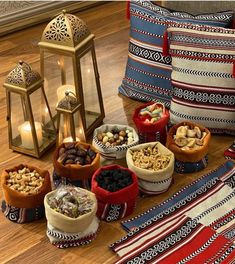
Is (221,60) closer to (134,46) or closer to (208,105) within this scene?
(208,105)

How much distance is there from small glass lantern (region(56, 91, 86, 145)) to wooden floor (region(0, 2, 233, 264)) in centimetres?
14

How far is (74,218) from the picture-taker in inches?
64.4

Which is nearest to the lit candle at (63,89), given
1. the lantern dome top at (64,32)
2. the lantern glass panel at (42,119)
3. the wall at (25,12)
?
the lantern glass panel at (42,119)

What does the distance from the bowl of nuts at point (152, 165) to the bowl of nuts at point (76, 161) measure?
121 millimetres

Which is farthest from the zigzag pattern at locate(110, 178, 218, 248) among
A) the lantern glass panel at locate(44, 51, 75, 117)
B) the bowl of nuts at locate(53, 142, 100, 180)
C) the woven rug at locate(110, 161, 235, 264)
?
the lantern glass panel at locate(44, 51, 75, 117)

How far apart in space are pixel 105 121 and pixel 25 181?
61 cm

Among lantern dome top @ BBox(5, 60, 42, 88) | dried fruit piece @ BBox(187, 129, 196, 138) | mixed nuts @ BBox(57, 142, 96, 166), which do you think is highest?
lantern dome top @ BBox(5, 60, 42, 88)

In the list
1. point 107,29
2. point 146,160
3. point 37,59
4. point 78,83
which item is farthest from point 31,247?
point 107,29

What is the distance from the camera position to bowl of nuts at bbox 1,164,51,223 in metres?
1.74

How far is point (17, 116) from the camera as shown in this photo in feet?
6.75

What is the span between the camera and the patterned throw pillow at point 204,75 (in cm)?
206

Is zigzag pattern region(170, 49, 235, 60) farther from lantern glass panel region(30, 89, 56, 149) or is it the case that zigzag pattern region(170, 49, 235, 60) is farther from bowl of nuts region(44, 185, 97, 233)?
bowl of nuts region(44, 185, 97, 233)

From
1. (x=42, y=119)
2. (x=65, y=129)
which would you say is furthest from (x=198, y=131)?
(x=42, y=119)

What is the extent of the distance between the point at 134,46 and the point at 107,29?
0.90 meters
